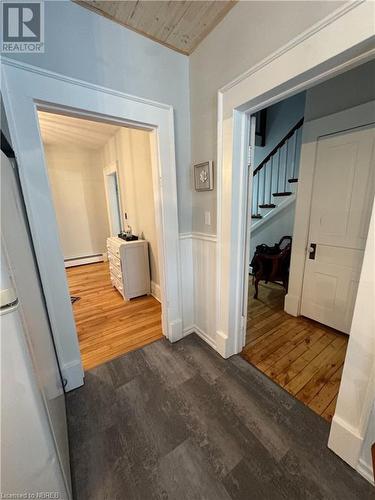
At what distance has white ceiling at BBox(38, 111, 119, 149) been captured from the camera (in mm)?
2880

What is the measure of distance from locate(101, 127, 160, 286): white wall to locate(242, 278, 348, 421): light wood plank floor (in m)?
1.55

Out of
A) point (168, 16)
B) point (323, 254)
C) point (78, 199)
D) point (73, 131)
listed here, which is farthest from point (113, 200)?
point (323, 254)

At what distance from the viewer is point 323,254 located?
2.10 metres

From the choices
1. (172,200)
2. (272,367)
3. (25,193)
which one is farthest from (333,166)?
(25,193)

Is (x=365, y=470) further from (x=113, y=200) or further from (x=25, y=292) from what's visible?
(x=113, y=200)

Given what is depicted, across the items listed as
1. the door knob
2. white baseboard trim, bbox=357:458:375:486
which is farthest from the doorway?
white baseboard trim, bbox=357:458:375:486

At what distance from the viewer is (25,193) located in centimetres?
123

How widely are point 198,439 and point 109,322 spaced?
163cm

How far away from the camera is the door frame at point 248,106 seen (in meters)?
0.84

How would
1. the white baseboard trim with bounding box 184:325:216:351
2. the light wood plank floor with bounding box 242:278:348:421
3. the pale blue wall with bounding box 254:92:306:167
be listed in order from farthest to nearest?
the pale blue wall with bounding box 254:92:306:167 < the white baseboard trim with bounding box 184:325:216:351 < the light wood plank floor with bounding box 242:278:348:421

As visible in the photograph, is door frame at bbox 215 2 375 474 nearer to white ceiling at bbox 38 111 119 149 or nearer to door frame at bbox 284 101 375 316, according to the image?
door frame at bbox 284 101 375 316

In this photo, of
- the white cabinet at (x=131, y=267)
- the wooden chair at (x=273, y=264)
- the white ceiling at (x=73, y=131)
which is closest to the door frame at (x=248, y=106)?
the wooden chair at (x=273, y=264)

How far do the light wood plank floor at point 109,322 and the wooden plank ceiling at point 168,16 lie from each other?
8.50ft

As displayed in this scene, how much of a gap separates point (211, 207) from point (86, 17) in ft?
4.71
